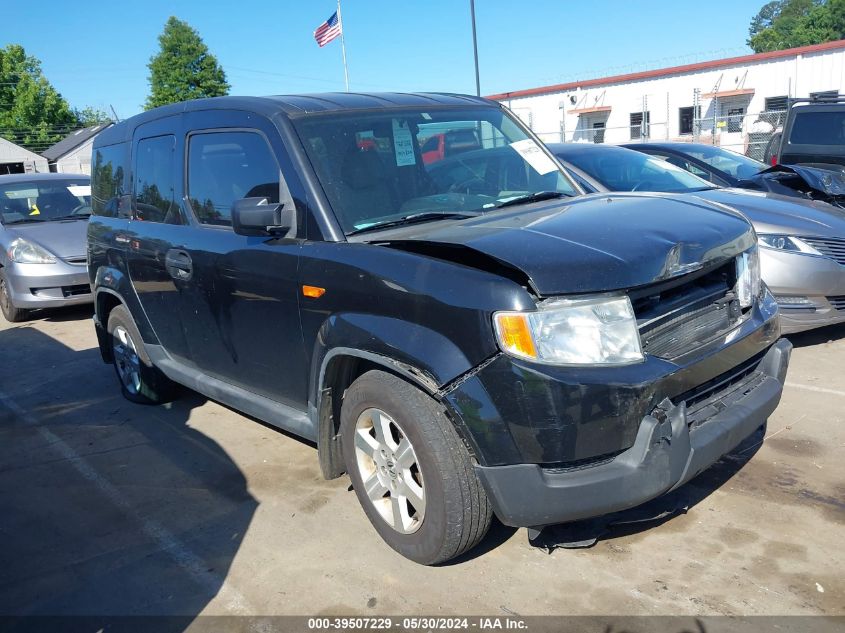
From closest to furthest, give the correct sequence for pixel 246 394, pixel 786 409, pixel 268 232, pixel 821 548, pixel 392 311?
pixel 392 311
pixel 821 548
pixel 268 232
pixel 246 394
pixel 786 409

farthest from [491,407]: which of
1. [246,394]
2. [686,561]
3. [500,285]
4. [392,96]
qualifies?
[392,96]

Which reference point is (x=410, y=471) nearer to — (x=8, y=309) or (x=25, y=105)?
(x=8, y=309)

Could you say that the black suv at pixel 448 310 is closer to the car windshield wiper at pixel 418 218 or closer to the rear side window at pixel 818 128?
the car windshield wiper at pixel 418 218

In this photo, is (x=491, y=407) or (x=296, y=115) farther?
(x=296, y=115)

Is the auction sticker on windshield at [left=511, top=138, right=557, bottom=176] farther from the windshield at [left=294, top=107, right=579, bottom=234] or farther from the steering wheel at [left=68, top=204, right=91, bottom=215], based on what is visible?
the steering wheel at [left=68, top=204, right=91, bottom=215]

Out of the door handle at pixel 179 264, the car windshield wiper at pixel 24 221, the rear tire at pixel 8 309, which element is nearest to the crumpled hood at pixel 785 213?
the door handle at pixel 179 264

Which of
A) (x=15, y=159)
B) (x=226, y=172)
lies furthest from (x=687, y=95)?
(x=15, y=159)

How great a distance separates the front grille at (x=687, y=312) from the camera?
9.30 feet

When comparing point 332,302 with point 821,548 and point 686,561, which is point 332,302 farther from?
point 821,548

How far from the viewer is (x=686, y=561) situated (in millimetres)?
3135

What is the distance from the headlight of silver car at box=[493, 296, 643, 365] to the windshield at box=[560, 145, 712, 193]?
4.14 meters

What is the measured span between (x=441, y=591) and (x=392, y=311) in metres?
1.19

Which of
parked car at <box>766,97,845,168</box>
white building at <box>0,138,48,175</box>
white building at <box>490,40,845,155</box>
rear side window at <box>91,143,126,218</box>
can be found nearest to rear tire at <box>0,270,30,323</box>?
rear side window at <box>91,143,126,218</box>

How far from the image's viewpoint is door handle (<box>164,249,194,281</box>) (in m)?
4.24
